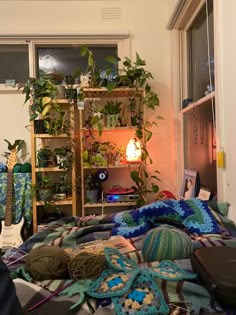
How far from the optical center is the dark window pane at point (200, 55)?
6.70ft

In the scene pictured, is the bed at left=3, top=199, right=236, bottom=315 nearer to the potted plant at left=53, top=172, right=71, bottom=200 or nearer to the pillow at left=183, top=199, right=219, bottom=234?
the pillow at left=183, top=199, right=219, bottom=234

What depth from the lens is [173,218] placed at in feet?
4.91

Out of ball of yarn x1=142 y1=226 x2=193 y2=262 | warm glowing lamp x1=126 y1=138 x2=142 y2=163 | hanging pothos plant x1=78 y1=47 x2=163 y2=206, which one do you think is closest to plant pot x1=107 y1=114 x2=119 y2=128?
hanging pothos plant x1=78 y1=47 x2=163 y2=206

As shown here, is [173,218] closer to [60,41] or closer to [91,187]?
[91,187]

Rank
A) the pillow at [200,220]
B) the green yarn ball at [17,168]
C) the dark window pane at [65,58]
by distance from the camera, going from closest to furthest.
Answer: the pillow at [200,220]
the green yarn ball at [17,168]
the dark window pane at [65,58]

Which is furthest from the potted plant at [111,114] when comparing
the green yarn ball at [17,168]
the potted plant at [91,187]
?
the green yarn ball at [17,168]

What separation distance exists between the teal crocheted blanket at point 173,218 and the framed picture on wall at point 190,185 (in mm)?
618

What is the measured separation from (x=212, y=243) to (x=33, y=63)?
8.08 ft

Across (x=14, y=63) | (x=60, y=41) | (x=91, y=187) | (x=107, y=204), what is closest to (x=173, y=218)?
(x=107, y=204)

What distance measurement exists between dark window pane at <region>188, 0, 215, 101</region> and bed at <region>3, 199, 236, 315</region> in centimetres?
100

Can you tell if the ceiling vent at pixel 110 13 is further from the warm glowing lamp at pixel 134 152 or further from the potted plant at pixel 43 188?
the potted plant at pixel 43 188

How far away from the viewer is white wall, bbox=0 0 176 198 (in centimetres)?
279

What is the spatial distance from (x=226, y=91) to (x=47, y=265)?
1.25 m

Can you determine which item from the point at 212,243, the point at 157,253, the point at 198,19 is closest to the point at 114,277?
the point at 157,253
